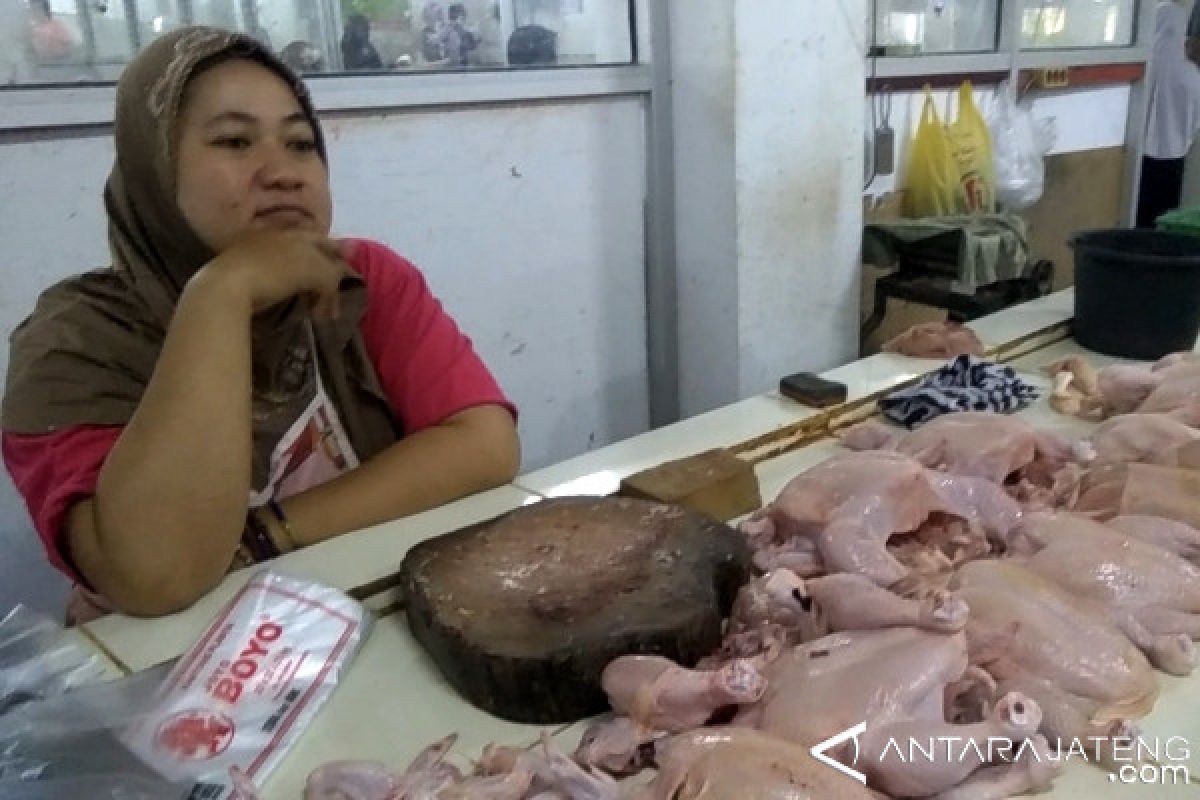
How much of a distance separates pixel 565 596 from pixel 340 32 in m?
1.44

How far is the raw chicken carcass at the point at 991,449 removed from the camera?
136 cm

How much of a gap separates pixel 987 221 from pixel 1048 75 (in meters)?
1.13

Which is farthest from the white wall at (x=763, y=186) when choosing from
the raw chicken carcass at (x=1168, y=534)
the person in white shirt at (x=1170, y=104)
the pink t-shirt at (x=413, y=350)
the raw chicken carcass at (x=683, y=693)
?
the person in white shirt at (x=1170, y=104)

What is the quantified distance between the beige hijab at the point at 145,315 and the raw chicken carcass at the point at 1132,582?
2.87 feet

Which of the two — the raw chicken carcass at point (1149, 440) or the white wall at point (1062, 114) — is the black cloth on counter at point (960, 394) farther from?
the white wall at point (1062, 114)

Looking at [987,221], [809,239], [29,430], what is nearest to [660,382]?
[809,239]

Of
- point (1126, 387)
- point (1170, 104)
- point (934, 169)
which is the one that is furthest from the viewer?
point (1170, 104)

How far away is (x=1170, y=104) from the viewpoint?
16.0ft

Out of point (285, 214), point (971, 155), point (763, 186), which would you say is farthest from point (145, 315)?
point (971, 155)

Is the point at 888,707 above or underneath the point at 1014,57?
underneath

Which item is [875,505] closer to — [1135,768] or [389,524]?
[1135,768]

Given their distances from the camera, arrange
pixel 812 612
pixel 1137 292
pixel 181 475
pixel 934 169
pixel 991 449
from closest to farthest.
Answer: pixel 812 612
pixel 181 475
pixel 991 449
pixel 1137 292
pixel 934 169

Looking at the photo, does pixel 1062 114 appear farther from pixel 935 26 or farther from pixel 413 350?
pixel 413 350

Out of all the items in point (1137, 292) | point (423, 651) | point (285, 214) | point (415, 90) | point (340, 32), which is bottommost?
point (423, 651)
